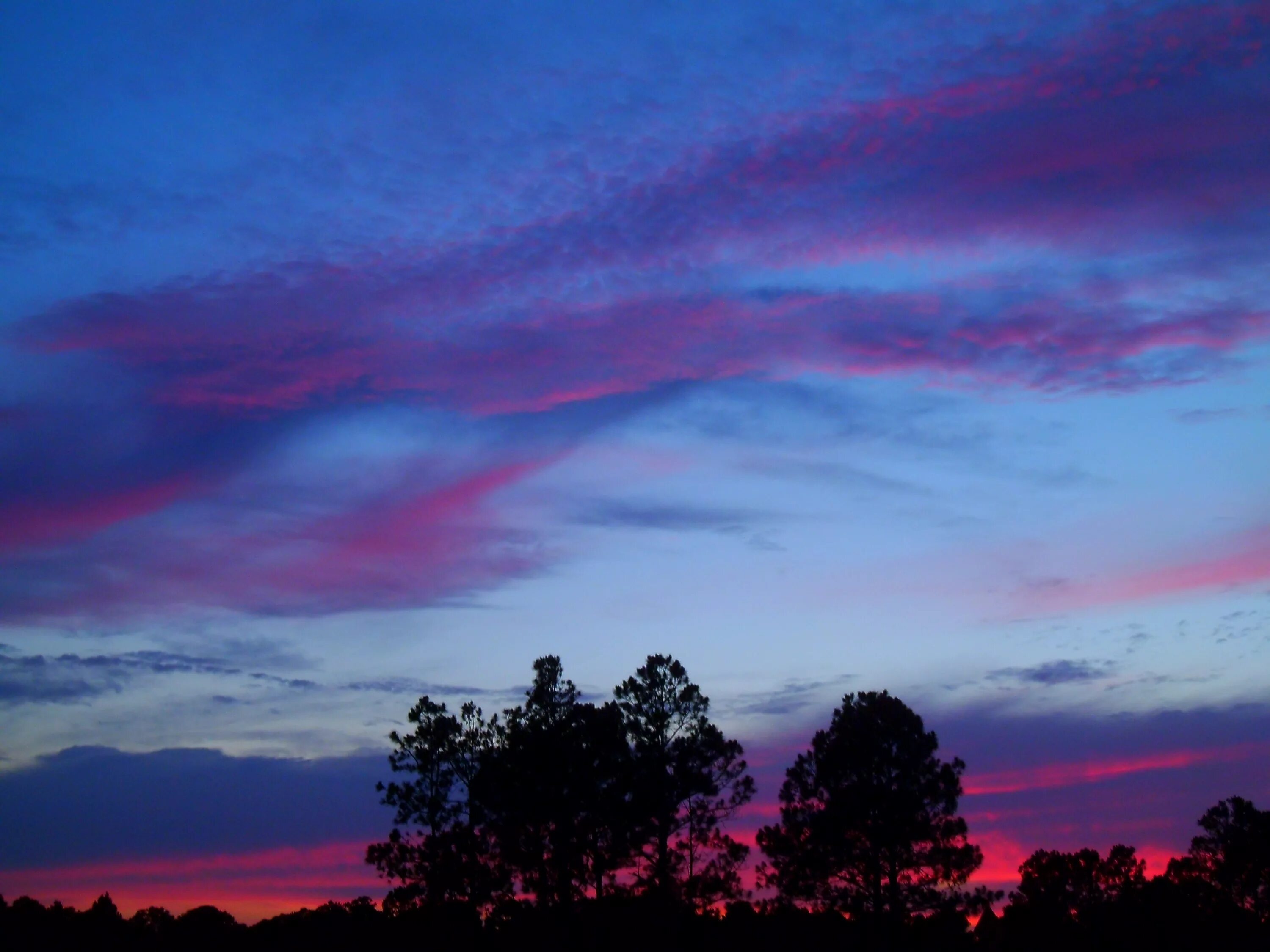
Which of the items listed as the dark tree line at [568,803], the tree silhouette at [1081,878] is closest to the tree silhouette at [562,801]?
the dark tree line at [568,803]

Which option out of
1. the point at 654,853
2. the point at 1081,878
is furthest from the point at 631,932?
the point at 1081,878

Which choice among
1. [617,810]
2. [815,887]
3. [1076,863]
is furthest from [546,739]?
[1076,863]

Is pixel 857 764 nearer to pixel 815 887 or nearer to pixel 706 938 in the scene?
pixel 815 887

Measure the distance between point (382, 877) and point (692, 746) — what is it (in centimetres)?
1678

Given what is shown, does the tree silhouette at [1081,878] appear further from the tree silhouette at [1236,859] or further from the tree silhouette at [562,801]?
the tree silhouette at [562,801]

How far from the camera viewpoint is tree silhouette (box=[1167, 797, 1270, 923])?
63.8 m

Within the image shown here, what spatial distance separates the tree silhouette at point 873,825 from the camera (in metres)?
51.8

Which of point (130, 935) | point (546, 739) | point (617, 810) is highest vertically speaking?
point (546, 739)

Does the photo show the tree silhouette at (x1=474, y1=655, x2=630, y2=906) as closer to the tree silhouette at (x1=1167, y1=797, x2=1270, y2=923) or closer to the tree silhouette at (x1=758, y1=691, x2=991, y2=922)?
the tree silhouette at (x1=758, y1=691, x2=991, y2=922)

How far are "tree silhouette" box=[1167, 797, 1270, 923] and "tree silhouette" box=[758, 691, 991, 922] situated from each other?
73.4ft

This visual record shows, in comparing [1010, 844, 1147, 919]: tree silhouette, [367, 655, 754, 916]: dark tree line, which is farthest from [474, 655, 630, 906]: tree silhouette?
[1010, 844, 1147, 919]: tree silhouette

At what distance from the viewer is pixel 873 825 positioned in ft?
171

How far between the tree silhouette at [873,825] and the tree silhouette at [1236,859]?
2238 centimetres

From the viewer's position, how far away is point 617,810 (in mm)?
51469
